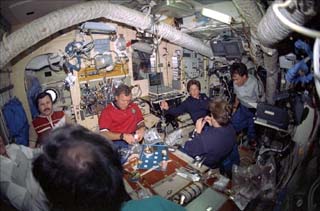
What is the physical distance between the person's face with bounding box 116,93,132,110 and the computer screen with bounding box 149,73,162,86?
1122 millimetres

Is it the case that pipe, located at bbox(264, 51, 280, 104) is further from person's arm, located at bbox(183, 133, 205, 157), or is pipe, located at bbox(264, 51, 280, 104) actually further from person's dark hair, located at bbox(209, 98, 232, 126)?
person's arm, located at bbox(183, 133, 205, 157)

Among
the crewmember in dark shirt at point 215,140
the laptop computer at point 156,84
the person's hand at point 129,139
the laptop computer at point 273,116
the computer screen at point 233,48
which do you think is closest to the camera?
the laptop computer at point 273,116

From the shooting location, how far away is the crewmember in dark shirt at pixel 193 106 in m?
4.31

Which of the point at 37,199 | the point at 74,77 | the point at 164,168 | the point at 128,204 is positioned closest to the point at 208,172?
the point at 164,168

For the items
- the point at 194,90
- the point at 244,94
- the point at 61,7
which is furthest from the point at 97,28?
the point at 244,94

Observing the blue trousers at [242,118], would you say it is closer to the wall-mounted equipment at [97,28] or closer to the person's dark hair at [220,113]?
the person's dark hair at [220,113]

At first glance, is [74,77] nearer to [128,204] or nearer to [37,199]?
[37,199]

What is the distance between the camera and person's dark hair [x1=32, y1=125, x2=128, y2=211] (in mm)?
1047

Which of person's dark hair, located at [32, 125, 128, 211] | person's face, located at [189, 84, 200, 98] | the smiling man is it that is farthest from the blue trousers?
person's dark hair, located at [32, 125, 128, 211]

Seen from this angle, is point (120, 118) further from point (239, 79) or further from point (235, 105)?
point (235, 105)

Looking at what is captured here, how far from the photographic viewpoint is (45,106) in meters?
3.19

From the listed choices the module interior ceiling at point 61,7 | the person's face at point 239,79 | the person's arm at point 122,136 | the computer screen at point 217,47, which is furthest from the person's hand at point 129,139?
the person's face at point 239,79

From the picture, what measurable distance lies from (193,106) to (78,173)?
349 cm

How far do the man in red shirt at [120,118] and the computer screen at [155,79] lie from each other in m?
0.95
